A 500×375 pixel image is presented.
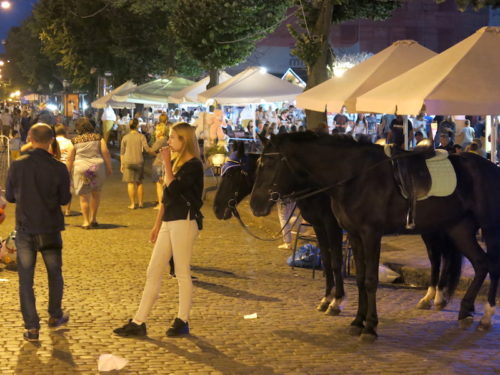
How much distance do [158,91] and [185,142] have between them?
25133mm

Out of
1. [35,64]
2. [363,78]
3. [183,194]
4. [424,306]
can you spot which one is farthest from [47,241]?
[35,64]

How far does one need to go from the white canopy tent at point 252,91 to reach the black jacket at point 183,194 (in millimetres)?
15698

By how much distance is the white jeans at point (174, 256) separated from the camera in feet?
25.6

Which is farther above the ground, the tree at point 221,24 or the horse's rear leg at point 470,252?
the tree at point 221,24

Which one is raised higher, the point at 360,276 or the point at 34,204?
Result: the point at 34,204

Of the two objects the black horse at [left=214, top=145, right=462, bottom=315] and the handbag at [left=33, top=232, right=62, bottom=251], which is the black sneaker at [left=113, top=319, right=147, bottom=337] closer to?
the handbag at [left=33, top=232, right=62, bottom=251]

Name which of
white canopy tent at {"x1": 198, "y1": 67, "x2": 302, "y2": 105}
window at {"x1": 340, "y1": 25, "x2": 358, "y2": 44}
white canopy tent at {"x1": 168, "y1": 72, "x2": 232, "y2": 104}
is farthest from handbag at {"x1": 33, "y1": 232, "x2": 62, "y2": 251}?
window at {"x1": 340, "y1": 25, "x2": 358, "y2": 44}

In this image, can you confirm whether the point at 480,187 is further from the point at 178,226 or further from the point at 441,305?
the point at 178,226

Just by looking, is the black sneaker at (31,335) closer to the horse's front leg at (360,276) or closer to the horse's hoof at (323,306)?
the horse's front leg at (360,276)

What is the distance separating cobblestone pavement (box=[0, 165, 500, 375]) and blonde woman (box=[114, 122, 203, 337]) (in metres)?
0.20

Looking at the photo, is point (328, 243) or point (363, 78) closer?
point (328, 243)

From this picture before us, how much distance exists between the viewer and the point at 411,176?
813 cm

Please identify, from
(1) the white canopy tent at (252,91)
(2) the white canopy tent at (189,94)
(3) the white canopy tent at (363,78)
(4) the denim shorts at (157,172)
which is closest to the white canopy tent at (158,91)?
(2) the white canopy tent at (189,94)

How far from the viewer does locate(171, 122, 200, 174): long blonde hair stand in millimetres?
7805
